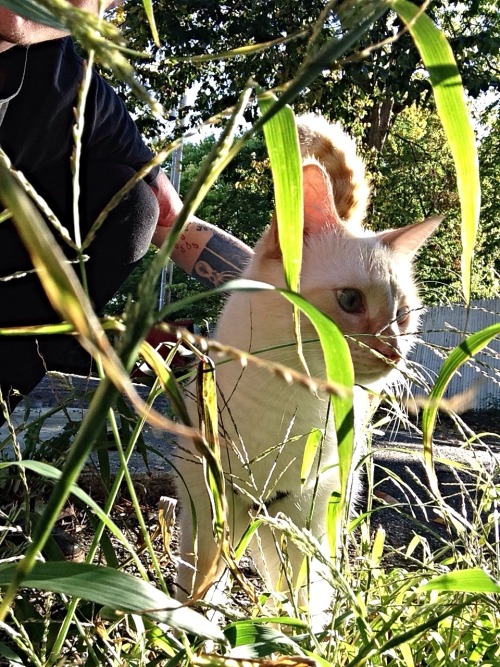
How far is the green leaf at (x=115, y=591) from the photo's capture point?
44 centimetres

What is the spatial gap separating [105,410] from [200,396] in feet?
0.69

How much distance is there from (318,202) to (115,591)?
1.35m

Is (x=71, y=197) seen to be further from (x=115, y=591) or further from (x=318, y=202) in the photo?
(x=115, y=591)

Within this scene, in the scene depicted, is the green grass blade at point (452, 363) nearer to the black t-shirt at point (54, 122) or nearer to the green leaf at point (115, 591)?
the green leaf at point (115, 591)

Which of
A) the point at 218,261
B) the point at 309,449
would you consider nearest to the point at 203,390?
the point at 309,449

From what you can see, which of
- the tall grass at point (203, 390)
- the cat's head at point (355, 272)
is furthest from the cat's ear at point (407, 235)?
the tall grass at point (203, 390)

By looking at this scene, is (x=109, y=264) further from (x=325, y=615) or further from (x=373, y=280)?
(x=325, y=615)

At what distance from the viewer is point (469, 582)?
0.57 meters

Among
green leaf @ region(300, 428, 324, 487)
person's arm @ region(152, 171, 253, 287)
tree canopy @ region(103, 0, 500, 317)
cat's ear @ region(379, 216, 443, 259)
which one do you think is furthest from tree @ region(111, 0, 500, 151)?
green leaf @ region(300, 428, 324, 487)

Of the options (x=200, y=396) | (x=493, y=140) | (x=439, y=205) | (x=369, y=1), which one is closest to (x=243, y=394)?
(x=200, y=396)

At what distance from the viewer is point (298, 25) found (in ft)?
16.7

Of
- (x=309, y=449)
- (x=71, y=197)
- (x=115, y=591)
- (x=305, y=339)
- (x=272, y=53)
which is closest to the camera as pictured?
(x=115, y=591)

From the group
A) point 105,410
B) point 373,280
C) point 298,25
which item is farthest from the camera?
point 298,25

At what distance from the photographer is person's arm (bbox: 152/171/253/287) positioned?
2.21 metres
